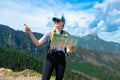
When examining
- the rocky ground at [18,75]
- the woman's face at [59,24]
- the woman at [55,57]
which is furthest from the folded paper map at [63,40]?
the rocky ground at [18,75]

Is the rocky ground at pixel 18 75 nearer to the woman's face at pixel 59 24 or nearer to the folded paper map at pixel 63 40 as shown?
the folded paper map at pixel 63 40

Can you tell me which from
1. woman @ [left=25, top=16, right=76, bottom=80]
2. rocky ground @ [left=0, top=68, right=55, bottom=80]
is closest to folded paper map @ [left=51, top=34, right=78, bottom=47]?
woman @ [left=25, top=16, right=76, bottom=80]

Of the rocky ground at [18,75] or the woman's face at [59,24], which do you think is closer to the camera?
the woman's face at [59,24]

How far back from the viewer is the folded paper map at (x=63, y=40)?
1094cm

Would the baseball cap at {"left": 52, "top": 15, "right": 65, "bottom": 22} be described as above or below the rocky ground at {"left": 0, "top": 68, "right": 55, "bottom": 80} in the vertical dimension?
above

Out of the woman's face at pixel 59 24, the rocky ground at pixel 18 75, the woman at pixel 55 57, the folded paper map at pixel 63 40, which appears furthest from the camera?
the rocky ground at pixel 18 75

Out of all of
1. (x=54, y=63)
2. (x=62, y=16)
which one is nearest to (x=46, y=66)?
(x=54, y=63)

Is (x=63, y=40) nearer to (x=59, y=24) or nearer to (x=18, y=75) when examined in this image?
(x=59, y=24)

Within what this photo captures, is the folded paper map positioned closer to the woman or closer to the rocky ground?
the woman

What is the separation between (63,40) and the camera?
11.2 m

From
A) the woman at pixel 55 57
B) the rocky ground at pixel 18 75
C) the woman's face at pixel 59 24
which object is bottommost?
the rocky ground at pixel 18 75

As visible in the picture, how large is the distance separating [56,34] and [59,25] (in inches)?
13.6

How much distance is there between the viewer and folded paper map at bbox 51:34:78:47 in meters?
10.9

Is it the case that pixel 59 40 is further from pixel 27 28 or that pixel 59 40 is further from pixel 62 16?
pixel 27 28
